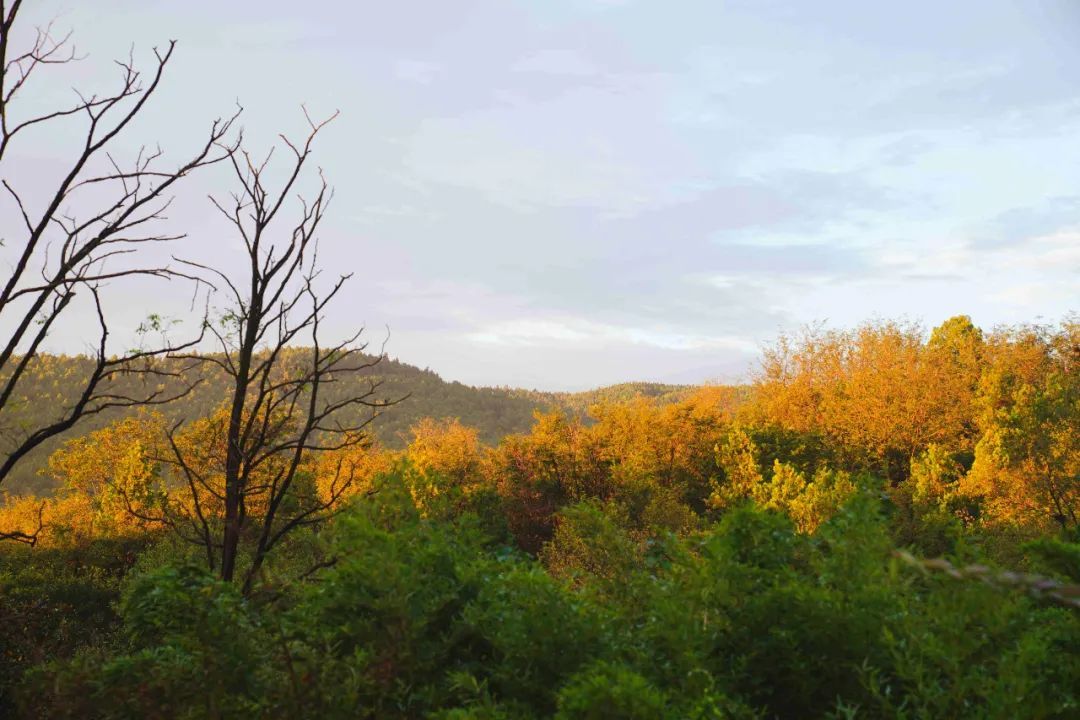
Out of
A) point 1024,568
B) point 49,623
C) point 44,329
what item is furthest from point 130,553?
point 1024,568

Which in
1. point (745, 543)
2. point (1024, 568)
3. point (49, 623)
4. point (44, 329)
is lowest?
point (49, 623)

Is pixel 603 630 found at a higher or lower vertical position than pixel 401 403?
lower

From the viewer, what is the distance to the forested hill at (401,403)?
5616 centimetres

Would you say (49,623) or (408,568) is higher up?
(408,568)

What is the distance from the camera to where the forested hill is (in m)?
56.2

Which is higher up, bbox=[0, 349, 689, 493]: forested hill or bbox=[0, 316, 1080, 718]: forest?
bbox=[0, 349, 689, 493]: forested hill

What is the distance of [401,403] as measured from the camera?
171 ft

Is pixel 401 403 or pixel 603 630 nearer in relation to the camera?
pixel 603 630

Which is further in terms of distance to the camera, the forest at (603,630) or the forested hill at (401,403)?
the forested hill at (401,403)

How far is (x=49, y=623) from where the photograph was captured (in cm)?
1445

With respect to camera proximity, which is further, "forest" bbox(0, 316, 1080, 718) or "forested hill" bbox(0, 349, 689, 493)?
"forested hill" bbox(0, 349, 689, 493)

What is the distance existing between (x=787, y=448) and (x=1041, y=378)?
1722cm

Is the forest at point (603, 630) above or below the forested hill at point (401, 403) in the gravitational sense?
below

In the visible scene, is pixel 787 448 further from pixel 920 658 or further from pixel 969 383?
pixel 920 658
